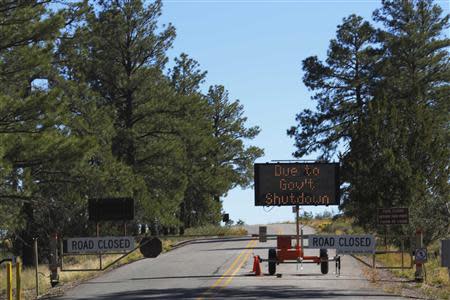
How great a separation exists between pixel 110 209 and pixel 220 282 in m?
4.65

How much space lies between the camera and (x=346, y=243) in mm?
26844

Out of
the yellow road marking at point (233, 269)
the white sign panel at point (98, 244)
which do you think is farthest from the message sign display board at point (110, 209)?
the yellow road marking at point (233, 269)

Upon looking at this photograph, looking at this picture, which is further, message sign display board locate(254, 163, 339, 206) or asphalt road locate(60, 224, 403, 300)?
message sign display board locate(254, 163, 339, 206)

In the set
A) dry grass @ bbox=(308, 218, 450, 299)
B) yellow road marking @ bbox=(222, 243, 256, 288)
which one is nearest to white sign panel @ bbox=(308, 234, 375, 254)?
dry grass @ bbox=(308, 218, 450, 299)

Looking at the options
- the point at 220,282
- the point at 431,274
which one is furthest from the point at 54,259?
the point at 431,274

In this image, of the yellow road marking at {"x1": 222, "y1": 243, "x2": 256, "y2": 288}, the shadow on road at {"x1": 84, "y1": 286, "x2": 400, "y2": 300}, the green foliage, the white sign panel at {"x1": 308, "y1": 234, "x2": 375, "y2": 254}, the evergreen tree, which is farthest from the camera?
the green foliage

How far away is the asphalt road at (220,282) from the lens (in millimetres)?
22578

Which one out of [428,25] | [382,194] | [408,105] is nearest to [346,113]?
[428,25]

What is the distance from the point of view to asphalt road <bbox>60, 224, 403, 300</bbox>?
2258 centimetres

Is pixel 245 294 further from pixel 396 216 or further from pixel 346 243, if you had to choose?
pixel 396 216

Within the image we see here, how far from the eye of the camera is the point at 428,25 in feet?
178

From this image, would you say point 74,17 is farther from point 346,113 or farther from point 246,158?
point 246,158

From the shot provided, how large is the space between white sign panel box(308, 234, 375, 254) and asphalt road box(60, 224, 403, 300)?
97 cm

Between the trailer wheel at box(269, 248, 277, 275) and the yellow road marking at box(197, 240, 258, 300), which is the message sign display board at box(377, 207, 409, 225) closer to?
the trailer wheel at box(269, 248, 277, 275)
